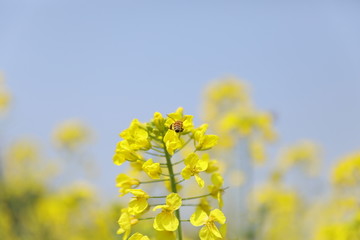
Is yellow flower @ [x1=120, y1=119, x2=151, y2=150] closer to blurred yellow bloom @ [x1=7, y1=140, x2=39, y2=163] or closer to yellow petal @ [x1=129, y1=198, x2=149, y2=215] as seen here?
yellow petal @ [x1=129, y1=198, x2=149, y2=215]

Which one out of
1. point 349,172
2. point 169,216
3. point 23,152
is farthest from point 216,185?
point 23,152

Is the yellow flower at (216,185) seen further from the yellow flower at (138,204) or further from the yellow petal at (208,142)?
the yellow flower at (138,204)

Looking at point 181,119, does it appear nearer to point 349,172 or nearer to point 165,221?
point 165,221

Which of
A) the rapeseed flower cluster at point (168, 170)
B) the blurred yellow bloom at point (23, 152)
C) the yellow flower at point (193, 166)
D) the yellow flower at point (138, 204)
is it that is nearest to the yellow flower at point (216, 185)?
the rapeseed flower cluster at point (168, 170)

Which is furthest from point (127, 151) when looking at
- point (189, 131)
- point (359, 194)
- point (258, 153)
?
point (258, 153)

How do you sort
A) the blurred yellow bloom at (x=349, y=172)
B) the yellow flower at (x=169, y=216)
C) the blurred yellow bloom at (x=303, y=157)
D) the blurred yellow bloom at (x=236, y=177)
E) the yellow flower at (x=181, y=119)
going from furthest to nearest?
the blurred yellow bloom at (x=303, y=157) → the blurred yellow bloom at (x=236, y=177) → the blurred yellow bloom at (x=349, y=172) → the yellow flower at (x=181, y=119) → the yellow flower at (x=169, y=216)

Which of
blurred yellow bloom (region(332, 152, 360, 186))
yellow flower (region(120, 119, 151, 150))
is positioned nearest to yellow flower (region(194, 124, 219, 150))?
yellow flower (region(120, 119, 151, 150))
